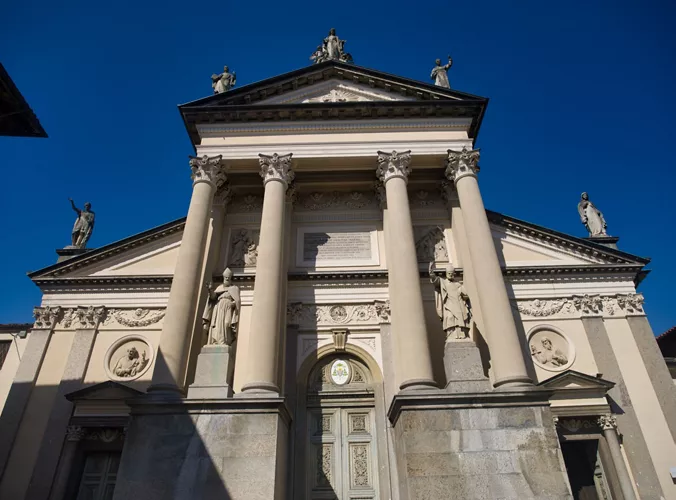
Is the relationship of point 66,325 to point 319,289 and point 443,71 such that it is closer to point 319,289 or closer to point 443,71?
point 319,289

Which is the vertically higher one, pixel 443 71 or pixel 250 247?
pixel 443 71

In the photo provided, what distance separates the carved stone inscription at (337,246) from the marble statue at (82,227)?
29.9ft

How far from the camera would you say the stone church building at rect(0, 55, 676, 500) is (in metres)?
10.2

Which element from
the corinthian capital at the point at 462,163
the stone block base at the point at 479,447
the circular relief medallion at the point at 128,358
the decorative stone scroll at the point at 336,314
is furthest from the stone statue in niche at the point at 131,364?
the corinthian capital at the point at 462,163

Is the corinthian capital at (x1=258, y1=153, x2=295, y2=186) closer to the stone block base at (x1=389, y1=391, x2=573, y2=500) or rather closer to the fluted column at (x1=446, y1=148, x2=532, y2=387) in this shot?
the fluted column at (x1=446, y1=148, x2=532, y2=387)

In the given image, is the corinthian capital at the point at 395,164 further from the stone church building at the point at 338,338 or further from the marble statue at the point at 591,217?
the marble statue at the point at 591,217

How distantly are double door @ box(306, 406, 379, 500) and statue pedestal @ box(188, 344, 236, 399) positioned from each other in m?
3.32

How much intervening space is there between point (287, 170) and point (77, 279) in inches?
331

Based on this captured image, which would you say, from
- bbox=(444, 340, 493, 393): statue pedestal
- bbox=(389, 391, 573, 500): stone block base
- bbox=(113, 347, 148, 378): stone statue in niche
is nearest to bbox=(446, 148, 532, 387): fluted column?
bbox=(444, 340, 493, 393): statue pedestal

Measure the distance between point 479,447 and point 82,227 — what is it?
54.7 feet

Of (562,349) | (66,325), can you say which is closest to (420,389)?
(562,349)

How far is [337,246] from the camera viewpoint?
16.4 meters

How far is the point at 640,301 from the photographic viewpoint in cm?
1608

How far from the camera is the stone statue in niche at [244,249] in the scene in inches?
624
